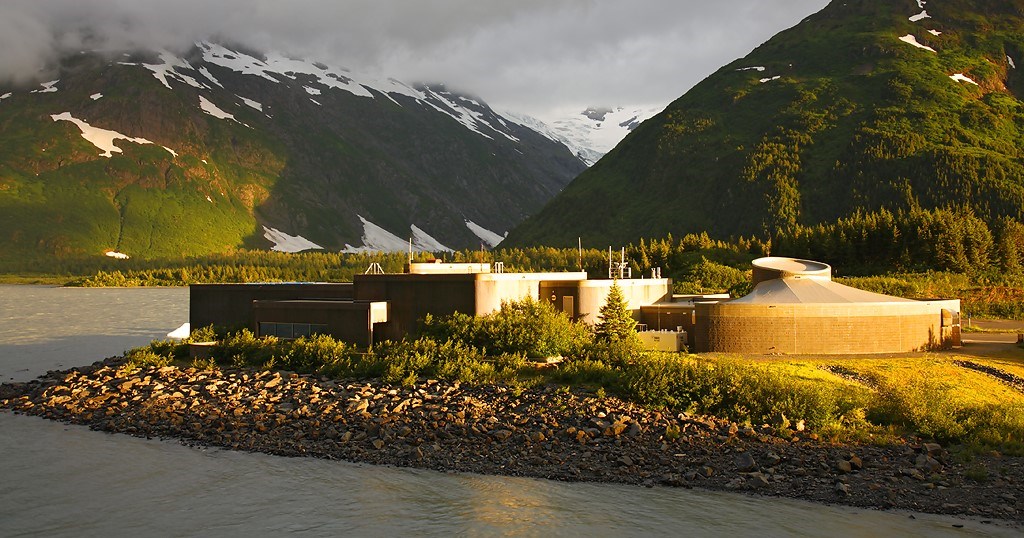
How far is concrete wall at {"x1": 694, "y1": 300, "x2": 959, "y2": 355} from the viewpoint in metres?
54.7

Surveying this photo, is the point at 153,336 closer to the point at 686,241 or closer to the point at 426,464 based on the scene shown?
the point at 426,464

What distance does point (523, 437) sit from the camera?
36.8 m

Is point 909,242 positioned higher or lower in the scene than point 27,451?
higher

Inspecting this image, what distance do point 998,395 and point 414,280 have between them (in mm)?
33183

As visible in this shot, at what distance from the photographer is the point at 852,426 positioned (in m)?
37.0

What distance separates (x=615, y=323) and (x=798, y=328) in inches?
458

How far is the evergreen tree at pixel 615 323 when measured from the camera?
5350cm

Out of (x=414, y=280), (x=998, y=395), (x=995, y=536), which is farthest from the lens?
(x=414, y=280)

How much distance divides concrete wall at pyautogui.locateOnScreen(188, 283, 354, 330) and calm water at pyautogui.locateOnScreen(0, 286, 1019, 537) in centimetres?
2250

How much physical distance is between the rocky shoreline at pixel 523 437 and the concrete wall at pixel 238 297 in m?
12.3

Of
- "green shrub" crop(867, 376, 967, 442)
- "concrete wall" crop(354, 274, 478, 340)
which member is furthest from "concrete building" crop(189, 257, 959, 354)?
"green shrub" crop(867, 376, 967, 442)

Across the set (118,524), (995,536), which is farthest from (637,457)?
(118,524)

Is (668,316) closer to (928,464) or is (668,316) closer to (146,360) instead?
(928,464)

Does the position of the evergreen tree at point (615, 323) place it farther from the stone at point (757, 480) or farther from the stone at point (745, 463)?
the stone at point (757, 480)
